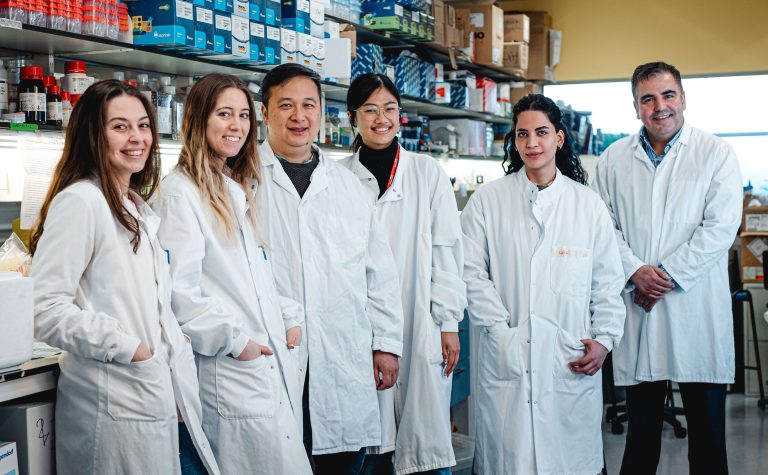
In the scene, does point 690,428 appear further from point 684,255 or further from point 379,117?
point 379,117

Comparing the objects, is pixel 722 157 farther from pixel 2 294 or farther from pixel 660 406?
pixel 2 294

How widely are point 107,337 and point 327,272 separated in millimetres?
816

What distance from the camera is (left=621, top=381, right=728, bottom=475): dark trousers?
11.0 ft

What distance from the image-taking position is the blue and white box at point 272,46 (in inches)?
149

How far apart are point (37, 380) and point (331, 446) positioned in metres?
0.93

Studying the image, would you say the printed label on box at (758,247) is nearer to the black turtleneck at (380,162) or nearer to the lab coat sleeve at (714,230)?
the lab coat sleeve at (714,230)

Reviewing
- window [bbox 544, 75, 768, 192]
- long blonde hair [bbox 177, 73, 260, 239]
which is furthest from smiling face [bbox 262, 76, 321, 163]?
window [bbox 544, 75, 768, 192]

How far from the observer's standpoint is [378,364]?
9.34 ft

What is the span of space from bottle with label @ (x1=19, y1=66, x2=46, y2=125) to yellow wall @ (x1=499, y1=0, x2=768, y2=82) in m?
5.87

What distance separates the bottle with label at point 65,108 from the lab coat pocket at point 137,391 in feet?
4.14

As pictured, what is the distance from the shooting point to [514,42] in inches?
274

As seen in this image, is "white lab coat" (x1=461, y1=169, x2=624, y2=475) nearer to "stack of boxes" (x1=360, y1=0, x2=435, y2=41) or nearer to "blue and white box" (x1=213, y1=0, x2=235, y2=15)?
"blue and white box" (x1=213, y1=0, x2=235, y2=15)

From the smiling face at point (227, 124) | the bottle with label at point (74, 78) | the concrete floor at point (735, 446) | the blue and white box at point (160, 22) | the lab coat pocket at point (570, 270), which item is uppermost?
the blue and white box at point (160, 22)

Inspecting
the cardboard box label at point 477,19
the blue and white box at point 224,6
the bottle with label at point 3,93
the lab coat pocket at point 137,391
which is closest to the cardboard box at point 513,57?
the cardboard box label at point 477,19
